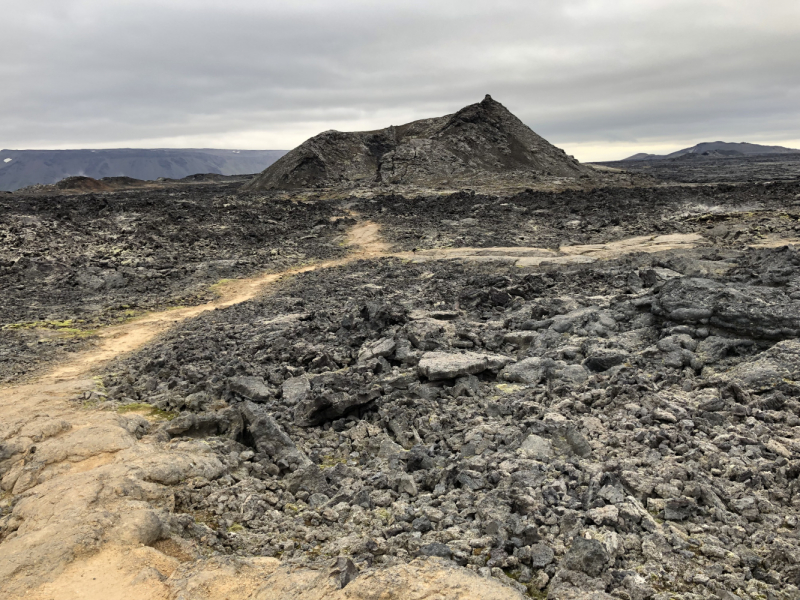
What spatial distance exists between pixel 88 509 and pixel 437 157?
55.1 m

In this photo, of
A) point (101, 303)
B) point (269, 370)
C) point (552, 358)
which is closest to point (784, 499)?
point (552, 358)

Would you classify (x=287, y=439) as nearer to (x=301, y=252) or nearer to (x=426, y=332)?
(x=426, y=332)

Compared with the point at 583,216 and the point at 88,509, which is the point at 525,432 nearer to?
the point at 88,509

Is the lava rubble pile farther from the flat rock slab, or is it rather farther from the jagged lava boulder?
the jagged lava boulder

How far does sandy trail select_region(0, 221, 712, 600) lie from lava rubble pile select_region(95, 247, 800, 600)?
1.48 feet

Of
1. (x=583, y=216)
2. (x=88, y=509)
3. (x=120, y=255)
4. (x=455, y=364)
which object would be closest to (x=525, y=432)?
(x=455, y=364)

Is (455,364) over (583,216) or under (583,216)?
under

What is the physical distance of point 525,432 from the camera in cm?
724

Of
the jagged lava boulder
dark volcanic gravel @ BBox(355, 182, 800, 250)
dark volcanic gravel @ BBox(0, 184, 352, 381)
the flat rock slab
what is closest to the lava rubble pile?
the flat rock slab

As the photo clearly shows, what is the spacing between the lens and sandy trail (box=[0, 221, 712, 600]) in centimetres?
487

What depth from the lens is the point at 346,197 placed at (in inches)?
1751

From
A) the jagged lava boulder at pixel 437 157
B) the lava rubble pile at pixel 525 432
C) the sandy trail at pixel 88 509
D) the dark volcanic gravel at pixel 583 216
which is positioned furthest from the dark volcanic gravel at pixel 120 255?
the jagged lava boulder at pixel 437 157

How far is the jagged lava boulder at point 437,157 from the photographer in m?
54.5

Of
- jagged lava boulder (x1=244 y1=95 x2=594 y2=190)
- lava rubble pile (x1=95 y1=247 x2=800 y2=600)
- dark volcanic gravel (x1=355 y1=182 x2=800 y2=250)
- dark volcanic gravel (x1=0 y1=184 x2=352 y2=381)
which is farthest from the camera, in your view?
jagged lava boulder (x1=244 y1=95 x2=594 y2=190)
